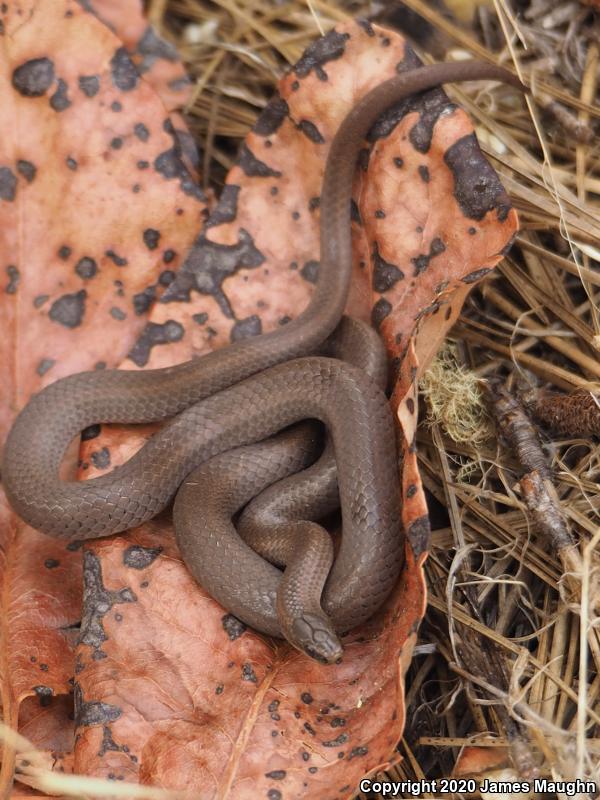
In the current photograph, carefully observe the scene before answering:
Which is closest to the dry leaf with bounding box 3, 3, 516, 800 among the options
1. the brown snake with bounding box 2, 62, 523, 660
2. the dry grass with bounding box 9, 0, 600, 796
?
the brown snake with bounding box 2, 62, 523, 660

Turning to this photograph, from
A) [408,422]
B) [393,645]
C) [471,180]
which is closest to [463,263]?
[471,180]

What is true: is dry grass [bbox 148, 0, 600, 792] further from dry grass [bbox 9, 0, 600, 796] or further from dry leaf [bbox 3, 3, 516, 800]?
dry leaf [bbox 3, 3, 516, 800]

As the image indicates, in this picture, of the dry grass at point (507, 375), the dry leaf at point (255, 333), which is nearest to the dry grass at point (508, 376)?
the dry grass at point (507, 375)

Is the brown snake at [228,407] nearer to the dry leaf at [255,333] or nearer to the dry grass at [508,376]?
the dry leaf at [255,333]

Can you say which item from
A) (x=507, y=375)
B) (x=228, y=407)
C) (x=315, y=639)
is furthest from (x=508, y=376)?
(x=315, y=639)

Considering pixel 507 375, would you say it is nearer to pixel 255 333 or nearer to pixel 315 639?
pixel 255 333

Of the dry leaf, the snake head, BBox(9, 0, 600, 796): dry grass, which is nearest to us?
the dry leaf
